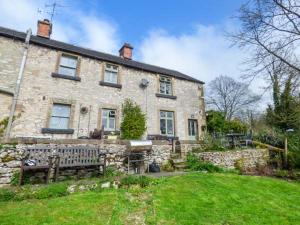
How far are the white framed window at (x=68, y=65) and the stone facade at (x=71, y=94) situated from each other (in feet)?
1.03

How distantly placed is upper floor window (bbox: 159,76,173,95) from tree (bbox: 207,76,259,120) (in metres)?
17.7

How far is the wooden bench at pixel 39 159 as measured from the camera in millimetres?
6155

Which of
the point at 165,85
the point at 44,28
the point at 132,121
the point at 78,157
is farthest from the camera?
the point at 165,85

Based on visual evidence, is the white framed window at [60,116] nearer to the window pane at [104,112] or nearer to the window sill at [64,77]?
the window sill at [64,77]

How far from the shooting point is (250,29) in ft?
33.9

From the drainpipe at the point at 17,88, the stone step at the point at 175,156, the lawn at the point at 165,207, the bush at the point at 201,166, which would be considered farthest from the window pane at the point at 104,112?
the lawn at the point at 165,207

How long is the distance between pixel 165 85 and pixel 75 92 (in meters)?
6.83

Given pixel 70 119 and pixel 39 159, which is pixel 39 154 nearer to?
pixel 39 159

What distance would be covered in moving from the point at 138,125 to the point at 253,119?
24253 millimetres

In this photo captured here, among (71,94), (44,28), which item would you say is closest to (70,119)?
(71,94)

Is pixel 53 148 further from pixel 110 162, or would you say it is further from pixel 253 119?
pixel 253 119

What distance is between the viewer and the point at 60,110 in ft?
38.1

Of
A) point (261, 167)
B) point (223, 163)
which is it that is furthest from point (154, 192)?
point (261, 167)

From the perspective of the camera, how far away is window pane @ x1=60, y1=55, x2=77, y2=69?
489 inches
